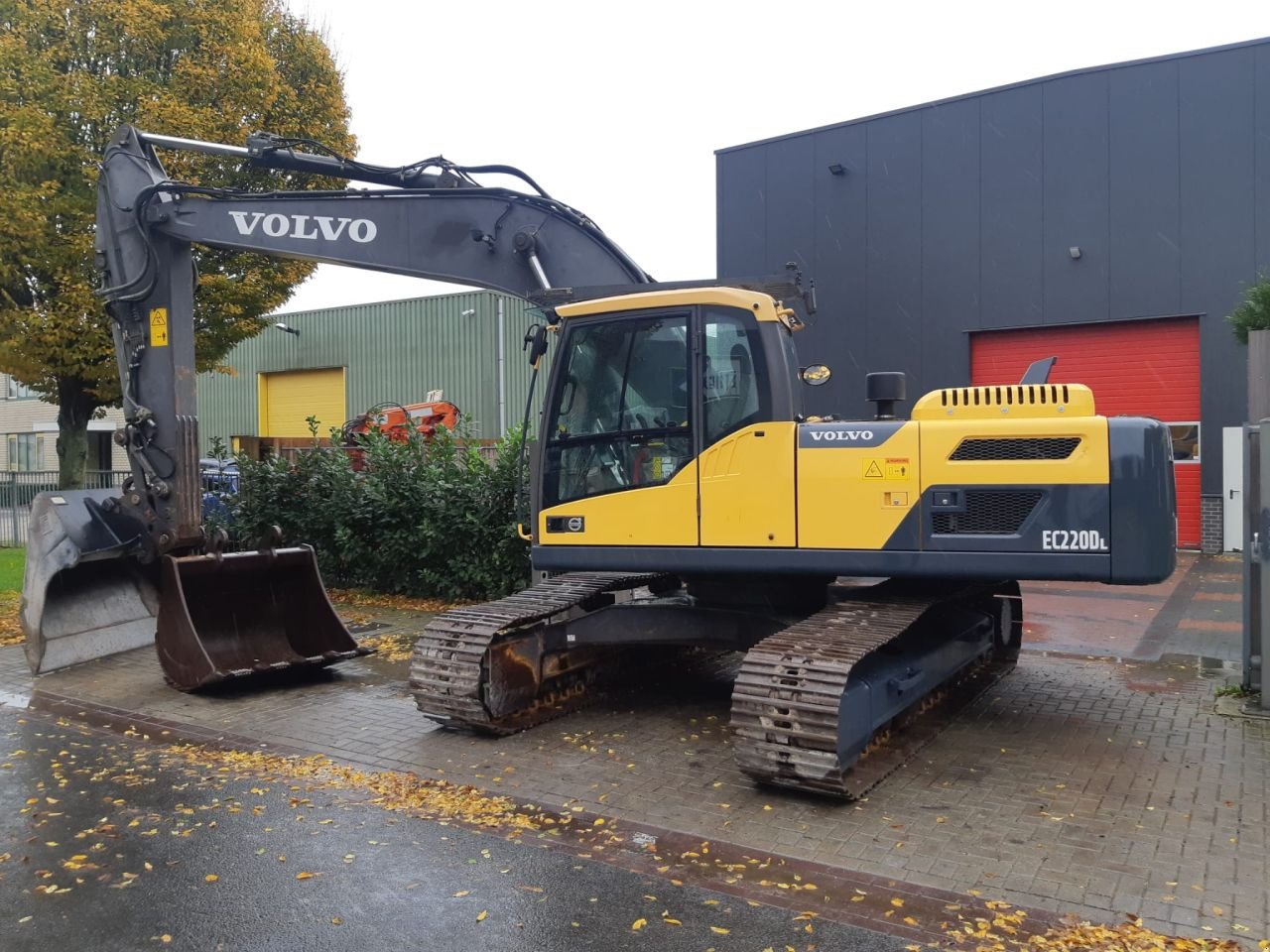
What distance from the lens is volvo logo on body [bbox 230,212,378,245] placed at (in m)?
8.03

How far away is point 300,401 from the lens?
3691 cm

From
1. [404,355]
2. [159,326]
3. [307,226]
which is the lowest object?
[159,326]

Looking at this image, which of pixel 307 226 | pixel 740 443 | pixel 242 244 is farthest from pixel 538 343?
pixel 242 244

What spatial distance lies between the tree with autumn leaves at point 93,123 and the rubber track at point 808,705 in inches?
475

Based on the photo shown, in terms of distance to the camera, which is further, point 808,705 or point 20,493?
point 20,493

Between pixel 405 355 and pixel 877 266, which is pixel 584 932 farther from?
pixel 405 355

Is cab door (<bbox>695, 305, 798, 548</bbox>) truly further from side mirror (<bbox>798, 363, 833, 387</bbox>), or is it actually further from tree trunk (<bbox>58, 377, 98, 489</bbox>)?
tree trunk (<bbox>58, 377, 98, 489</bbox>)

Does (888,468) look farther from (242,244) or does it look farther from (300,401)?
(300,401)

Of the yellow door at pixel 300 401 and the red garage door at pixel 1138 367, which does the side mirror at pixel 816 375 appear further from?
the yellow door at pixel 300 401

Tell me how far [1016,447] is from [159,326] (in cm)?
656

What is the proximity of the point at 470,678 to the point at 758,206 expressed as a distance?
15991 millimetres

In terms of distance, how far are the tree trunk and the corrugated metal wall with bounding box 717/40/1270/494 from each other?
11.9 metres

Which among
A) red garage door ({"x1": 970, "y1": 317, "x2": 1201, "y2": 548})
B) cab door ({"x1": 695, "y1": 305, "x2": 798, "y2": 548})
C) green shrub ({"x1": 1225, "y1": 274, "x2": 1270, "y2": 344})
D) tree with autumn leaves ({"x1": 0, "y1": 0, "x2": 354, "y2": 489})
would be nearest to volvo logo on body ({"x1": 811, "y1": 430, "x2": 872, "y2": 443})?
cab door ({"x1": 695, "y1": 305, "x2": 798, "y2": 548})

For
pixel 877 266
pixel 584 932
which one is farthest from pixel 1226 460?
pixel 584 932
